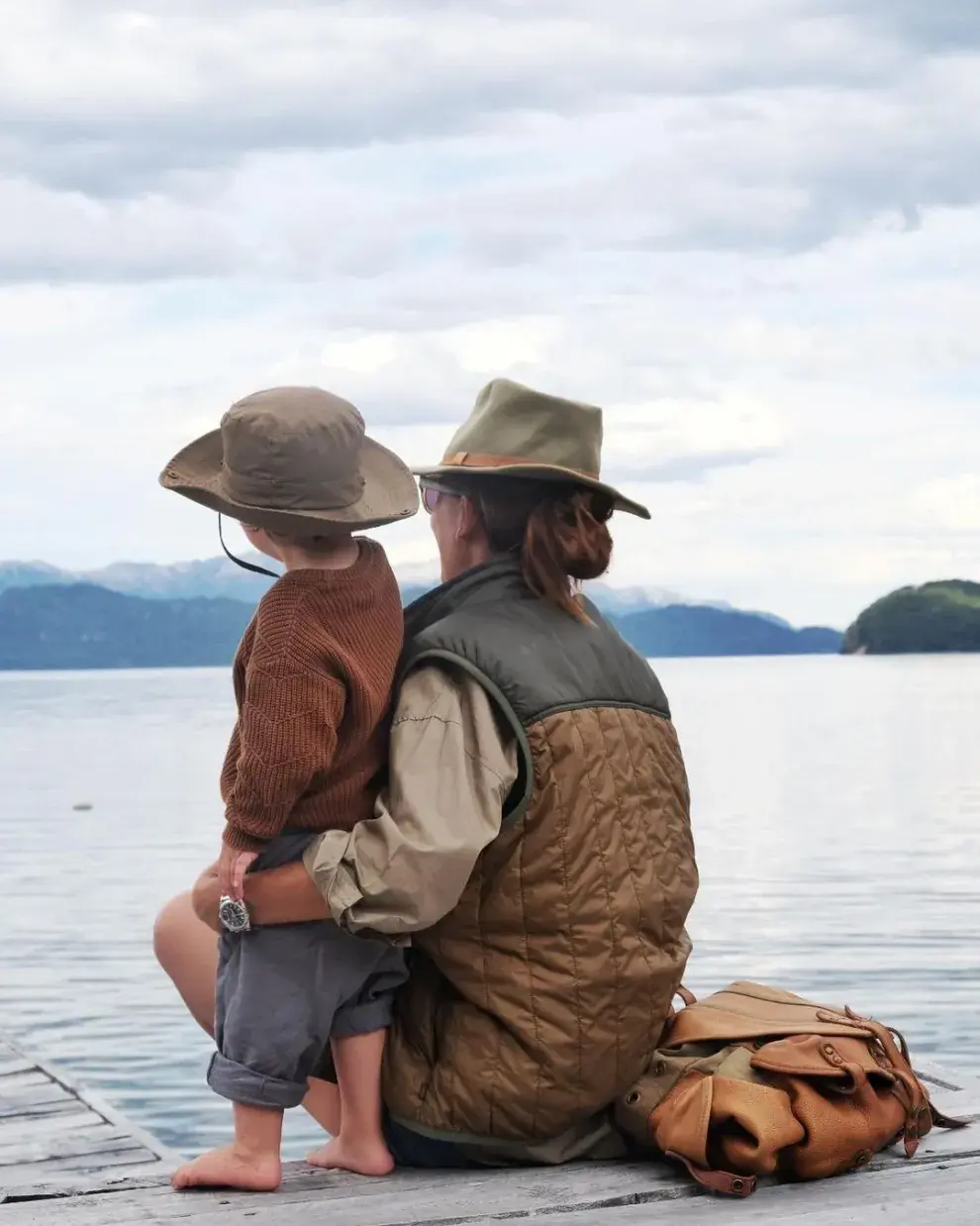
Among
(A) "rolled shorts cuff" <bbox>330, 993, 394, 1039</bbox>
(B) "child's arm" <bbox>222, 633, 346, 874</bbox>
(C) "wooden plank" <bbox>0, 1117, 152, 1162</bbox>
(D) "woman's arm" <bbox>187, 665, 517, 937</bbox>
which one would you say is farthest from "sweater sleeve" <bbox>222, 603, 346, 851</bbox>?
(C) "wooden plank" <bbox>0, 1117, 152, 1162</bbox>

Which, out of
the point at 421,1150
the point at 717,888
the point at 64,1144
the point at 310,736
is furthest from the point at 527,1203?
the point at 717,888

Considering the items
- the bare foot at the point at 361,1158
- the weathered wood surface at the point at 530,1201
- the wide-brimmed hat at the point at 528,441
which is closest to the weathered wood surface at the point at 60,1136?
the bare foot at the point at 361,1158

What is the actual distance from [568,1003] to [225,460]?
1.13 meters

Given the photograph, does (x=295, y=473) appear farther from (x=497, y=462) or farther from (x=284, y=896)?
(x=284, y=896)

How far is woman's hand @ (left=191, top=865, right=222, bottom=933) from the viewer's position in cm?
328

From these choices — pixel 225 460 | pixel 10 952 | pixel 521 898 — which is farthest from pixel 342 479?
pixel 10 952

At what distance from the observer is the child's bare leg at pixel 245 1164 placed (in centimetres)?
325

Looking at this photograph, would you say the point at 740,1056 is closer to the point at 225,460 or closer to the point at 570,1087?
the point at 570,1087

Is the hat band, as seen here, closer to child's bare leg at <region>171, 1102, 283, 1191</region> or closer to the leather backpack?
the leather backpack

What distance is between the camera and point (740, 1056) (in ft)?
11.0

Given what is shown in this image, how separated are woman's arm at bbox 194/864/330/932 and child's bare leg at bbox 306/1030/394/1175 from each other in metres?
0.29

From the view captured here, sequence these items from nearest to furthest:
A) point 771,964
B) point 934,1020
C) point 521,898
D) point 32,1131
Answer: point 521,898 → point 32,1131 → point 934,1020 → point 771,964

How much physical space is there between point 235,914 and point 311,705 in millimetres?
407

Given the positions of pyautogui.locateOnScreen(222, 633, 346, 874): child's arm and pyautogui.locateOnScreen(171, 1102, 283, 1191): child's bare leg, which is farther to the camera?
pyautogui.locateOnScreen(171, 1102, 283, 1191): child's bare leg
